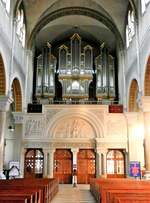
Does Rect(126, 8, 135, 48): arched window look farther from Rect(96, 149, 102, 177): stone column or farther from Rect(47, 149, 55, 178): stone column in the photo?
Rect(47, 149, 55, 178): stone column

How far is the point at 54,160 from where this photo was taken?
19500 mm

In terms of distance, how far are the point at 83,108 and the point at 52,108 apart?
210 cm

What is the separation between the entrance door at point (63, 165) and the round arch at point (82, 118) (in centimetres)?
168

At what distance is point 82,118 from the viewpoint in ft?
63.3

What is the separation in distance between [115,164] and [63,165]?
3.54 metres

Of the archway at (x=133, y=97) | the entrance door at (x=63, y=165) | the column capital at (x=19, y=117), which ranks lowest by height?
the entrance door at (x=63, y=165)

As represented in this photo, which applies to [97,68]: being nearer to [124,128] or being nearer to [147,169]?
[124,128]

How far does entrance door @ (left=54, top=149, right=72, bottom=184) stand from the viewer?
19219 millimetres

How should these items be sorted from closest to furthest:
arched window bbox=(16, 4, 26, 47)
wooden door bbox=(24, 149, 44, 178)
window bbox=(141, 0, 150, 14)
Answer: window bbox=(141, 0, 150, 14)
arched window bbox=(16, 4, 26, 47)
wooden door bbox=(24, 149, 44, 178)

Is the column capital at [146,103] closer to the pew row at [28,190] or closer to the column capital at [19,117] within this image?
the pew row at [28,190]

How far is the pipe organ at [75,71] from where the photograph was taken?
20250 mm

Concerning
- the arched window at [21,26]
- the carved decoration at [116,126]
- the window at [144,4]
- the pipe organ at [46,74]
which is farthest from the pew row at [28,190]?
the pipe organ at [46,74]

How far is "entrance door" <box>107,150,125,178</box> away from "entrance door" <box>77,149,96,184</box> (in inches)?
43.0

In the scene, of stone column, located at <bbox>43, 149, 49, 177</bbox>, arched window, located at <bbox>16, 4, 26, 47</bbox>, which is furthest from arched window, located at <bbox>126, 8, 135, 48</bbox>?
stone column, located at <bbox>43, 149, 49, 177</bbox>
